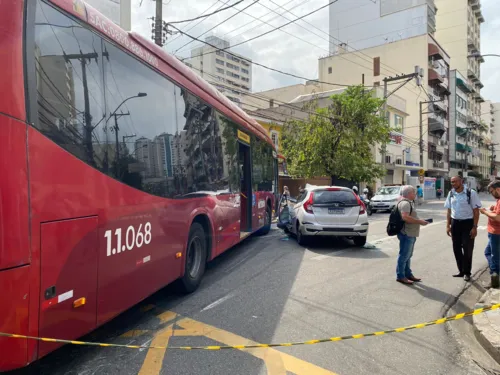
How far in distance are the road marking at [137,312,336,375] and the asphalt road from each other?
0.03 ft

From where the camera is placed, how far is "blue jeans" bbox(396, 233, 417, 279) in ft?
19.6

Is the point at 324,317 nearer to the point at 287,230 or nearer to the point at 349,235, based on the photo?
the point at 349,235

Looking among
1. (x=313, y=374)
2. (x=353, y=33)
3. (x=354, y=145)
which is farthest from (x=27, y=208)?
(x=353, y=33)

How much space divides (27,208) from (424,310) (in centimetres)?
492

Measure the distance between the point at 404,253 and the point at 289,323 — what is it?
2701 mm

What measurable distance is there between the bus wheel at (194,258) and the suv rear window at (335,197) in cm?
416

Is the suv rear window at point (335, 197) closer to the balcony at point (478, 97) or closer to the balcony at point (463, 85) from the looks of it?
the balcony at point (463, 85)

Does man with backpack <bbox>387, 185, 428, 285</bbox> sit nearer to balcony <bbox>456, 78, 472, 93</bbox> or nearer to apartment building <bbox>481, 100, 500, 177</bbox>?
balcony <bbox>456, 78, 472, 93</bbox>

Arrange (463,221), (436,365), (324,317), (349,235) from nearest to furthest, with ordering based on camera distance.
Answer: (436,365) < (324,317) < (463,221) < (349,235)

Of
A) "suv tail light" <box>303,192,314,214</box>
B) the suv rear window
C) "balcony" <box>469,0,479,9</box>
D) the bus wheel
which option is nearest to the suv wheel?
"suv tail light" <box>303,192,314,214</box>

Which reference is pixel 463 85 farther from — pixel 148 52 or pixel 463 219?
pixel 148 52

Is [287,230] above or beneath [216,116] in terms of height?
beneath

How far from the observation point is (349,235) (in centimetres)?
905

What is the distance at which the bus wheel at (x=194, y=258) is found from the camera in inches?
212
